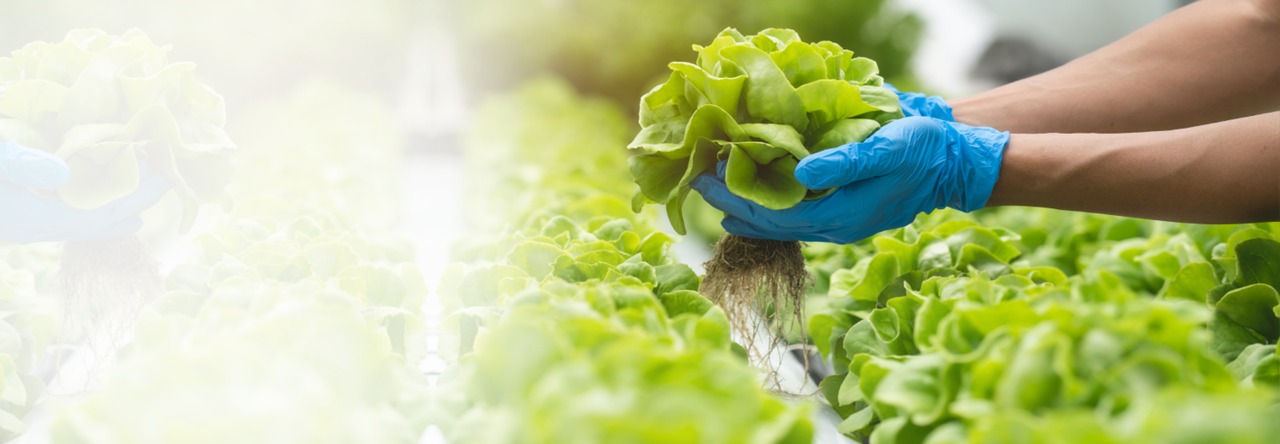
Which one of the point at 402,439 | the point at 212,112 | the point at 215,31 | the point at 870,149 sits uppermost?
the point at 215,31

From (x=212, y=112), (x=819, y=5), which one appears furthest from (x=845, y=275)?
(x=819, y=5)

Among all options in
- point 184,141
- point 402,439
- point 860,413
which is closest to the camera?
point 402,439

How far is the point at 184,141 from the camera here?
206 cm

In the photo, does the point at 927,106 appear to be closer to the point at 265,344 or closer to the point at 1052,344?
the point at 1052,344

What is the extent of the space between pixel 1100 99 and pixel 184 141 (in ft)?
6.65

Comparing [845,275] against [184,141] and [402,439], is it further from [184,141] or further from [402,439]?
[184,141]

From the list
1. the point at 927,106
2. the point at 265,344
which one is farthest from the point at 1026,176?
the point at 265,344

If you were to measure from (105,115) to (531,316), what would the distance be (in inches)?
44.5

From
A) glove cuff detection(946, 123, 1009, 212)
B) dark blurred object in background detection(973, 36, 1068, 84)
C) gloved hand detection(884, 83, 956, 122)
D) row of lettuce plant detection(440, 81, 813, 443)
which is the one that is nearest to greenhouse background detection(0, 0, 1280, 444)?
row of lettuce plant detection(440, 81, 813, 443)

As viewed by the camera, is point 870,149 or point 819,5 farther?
point 819,5

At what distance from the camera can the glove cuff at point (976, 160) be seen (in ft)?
6.34

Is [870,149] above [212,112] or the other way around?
the other way around

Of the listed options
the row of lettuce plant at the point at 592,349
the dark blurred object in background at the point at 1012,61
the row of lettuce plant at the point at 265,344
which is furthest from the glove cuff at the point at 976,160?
the dark blurred object in background at the point at 1012,61

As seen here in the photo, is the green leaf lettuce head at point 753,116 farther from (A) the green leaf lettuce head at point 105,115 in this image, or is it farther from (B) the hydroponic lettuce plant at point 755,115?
(A) the green leaf lettuce head at point 105,115
